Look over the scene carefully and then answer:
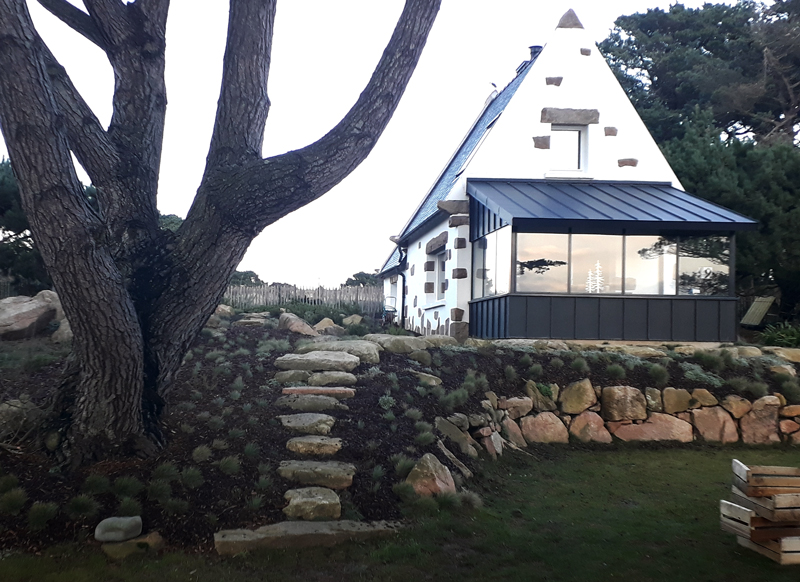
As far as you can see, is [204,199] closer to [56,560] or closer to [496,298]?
[56,560]

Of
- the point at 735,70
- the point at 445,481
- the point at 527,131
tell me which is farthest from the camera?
the point at 735,70

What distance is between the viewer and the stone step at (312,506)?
196 inches

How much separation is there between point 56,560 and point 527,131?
11.0 metres

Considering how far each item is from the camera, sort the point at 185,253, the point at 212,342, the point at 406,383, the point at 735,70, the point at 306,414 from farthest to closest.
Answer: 1. the point at 735,70
2. the point at 212,342
3. the point at 406,383
4. the point at 306,414
5. the point at 185,253

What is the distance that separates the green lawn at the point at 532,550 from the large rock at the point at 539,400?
163 centimetres

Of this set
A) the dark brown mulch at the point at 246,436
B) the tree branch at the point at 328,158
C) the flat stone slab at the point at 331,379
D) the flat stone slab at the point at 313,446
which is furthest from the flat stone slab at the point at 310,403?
the tree branch at the point at 328,158

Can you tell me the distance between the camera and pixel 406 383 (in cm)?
756

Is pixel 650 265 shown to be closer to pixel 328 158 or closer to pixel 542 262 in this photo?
pixel 542 262

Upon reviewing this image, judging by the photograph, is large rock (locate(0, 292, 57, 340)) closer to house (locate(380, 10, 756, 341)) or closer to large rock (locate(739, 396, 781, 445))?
house (locate(380, 10, 756, 341))

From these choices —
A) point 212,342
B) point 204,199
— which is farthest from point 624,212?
point 204,199

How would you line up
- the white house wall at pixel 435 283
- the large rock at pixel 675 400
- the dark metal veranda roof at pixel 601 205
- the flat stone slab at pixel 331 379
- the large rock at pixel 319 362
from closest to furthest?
the flat stone slab at pixel 331 379, the large rock at pixel 319 362, the large rock at pixel 675 400, the dark metal veranda roof at pixel 601 205, the white house wall at pixel 435 283

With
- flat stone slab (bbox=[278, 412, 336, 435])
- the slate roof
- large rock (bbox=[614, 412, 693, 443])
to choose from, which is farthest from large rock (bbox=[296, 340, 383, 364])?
the slate roof

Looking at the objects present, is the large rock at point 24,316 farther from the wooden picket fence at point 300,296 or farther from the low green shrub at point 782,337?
the low green shrub at point 782,337

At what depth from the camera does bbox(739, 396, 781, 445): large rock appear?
28.0ft
